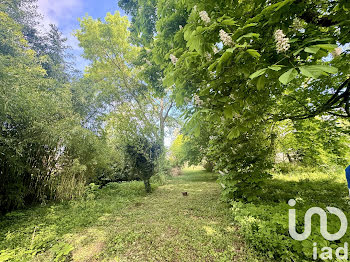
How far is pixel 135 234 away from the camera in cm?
229

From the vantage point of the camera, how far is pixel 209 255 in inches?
68.1

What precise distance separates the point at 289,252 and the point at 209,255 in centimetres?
87

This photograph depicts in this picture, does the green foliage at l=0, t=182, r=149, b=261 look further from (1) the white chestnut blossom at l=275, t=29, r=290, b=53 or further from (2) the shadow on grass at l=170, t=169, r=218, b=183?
(2) the shadow on grass at l=170, t=169, r=218, b=183

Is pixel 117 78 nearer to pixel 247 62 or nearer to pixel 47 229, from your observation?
pixel 47 229

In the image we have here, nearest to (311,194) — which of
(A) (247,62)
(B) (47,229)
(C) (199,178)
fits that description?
(A) (247,62)

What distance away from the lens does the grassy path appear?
179cm

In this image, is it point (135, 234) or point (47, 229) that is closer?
point (135, 234)

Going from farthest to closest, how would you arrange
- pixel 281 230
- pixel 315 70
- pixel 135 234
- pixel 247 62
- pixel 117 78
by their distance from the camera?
pixel 117 78 → pixel 135 234 → pixel 281 230 → pixel 247 62 → pixel 315 70

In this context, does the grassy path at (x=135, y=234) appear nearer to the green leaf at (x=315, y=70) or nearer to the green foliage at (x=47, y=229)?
the green foliage at (x=47, y=229)

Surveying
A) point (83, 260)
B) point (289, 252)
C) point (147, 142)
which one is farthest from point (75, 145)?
point (289, 252)

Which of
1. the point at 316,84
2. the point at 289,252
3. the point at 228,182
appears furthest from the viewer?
the point at 228,182

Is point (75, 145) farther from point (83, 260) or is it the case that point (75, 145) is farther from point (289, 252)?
point (289, 252)

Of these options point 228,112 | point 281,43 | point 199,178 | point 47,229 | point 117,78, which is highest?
point 117,78

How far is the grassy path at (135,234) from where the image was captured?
179cm
